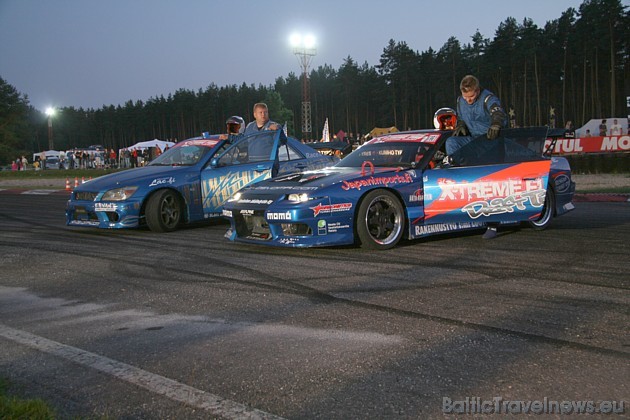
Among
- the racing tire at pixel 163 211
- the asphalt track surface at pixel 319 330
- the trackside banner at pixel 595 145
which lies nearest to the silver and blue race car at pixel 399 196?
the asphalt track surface at pixel 319 330

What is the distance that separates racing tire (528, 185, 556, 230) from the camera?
7896 mm

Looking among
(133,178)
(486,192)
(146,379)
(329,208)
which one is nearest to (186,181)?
(133,178)

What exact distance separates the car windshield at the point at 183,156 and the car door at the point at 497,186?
372cm

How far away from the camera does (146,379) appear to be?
2.94 m

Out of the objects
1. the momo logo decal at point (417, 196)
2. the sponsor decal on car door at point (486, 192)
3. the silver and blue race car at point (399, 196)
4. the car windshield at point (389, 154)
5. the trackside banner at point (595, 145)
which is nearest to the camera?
the silver and blue race car at point (399, 196)

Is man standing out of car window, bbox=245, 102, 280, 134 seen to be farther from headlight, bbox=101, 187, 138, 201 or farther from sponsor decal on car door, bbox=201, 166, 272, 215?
headlight, bbox=101, 187, 138, 201

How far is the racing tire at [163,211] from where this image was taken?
8.60 meters

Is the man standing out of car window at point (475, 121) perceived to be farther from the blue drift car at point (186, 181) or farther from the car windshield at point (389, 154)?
the blue drift car at point (186, 181)

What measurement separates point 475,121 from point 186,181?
153 inches

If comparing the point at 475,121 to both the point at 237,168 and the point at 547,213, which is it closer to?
the point at 547,213

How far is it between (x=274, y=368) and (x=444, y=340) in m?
0.94

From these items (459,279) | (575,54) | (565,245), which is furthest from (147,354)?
(575,54)

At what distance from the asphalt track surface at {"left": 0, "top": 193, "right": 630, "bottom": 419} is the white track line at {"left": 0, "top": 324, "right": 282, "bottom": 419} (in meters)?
0.01

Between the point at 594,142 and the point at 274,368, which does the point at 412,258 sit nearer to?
Answer: the point at 274,368
